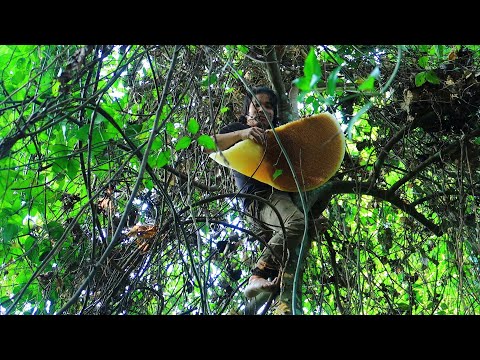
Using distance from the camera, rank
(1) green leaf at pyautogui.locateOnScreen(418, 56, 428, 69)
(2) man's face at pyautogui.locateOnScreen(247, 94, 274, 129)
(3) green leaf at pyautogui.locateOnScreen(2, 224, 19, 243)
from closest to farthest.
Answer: (3) green leaf at pyautogui.locateOnScreen(2, 224, 19, 243) < (1) green leaf at pyautogui.locateOnScreen(418, 56, 428, 69) < (2) man's face at pyautogui.locateOnScreen(247, 94, 274, 129)

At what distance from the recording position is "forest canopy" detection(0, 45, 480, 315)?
2.03 m

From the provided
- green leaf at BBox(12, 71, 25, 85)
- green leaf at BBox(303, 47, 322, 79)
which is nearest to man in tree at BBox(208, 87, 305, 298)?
green leaf at BBox(12, 71, 25, 85)

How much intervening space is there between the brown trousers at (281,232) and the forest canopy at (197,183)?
0.27ft

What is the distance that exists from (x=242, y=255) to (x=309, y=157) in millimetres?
967

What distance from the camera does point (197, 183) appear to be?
2688 mm

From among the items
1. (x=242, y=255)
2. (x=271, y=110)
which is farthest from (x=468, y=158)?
(x=242, y=255)

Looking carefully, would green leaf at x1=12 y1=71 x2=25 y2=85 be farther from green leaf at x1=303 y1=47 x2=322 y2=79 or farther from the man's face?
green leaf at x1=303 y1=47 x2=322 y2=79

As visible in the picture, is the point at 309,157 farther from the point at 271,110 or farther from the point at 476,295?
the point at 476,295

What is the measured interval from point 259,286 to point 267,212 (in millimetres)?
475

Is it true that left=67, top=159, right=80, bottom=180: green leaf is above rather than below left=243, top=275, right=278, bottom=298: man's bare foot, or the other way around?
above

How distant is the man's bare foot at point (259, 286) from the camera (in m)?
2.20

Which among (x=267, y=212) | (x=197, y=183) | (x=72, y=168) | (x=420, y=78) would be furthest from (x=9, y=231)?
(x=420, y=78)

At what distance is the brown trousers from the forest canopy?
3.3 inches

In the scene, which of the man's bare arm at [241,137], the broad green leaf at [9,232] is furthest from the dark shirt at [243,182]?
the broad green leaf at [9,232]
